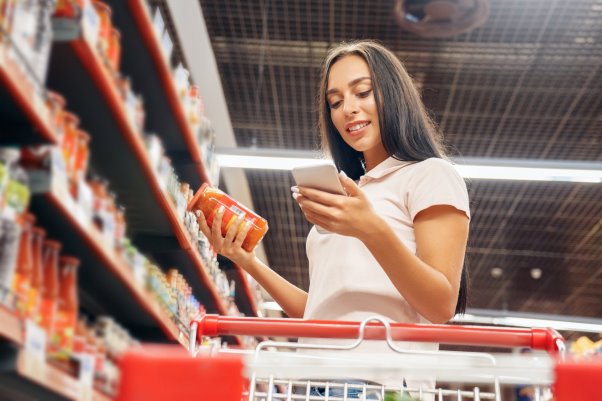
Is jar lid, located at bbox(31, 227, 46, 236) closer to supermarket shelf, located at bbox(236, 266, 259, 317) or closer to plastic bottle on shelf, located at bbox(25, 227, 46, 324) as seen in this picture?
plastic bottle on shelf, located at bbox(25, 227, 46, 324)

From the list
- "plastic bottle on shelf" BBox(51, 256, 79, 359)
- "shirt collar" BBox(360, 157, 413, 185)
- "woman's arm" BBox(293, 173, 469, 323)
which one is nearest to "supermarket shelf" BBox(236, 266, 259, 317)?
"plastic bottle on shelf" BBox(51, 256, 79, 359)

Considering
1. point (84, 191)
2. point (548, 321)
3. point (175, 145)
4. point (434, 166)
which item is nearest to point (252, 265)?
point (434, 166)

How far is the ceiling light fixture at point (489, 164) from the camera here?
18.3ft

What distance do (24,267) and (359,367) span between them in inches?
64.1

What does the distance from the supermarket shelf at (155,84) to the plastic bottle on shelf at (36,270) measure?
39.5 inches

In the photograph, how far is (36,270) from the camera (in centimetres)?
252

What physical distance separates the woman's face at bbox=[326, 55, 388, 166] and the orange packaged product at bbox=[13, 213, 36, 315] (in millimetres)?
1005

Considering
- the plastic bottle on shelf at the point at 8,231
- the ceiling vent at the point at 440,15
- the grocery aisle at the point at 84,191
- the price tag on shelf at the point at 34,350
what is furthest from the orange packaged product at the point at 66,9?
the ceiling vent at the point at 440,15

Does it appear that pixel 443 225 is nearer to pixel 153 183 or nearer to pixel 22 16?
pixel 22 16

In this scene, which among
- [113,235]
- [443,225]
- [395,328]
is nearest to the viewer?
[395,328]

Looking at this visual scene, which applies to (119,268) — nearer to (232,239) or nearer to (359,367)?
(232,239)

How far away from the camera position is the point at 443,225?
1.58 m

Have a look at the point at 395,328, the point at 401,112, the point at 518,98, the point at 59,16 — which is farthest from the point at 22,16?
the point at 518,98

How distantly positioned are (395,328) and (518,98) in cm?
527
